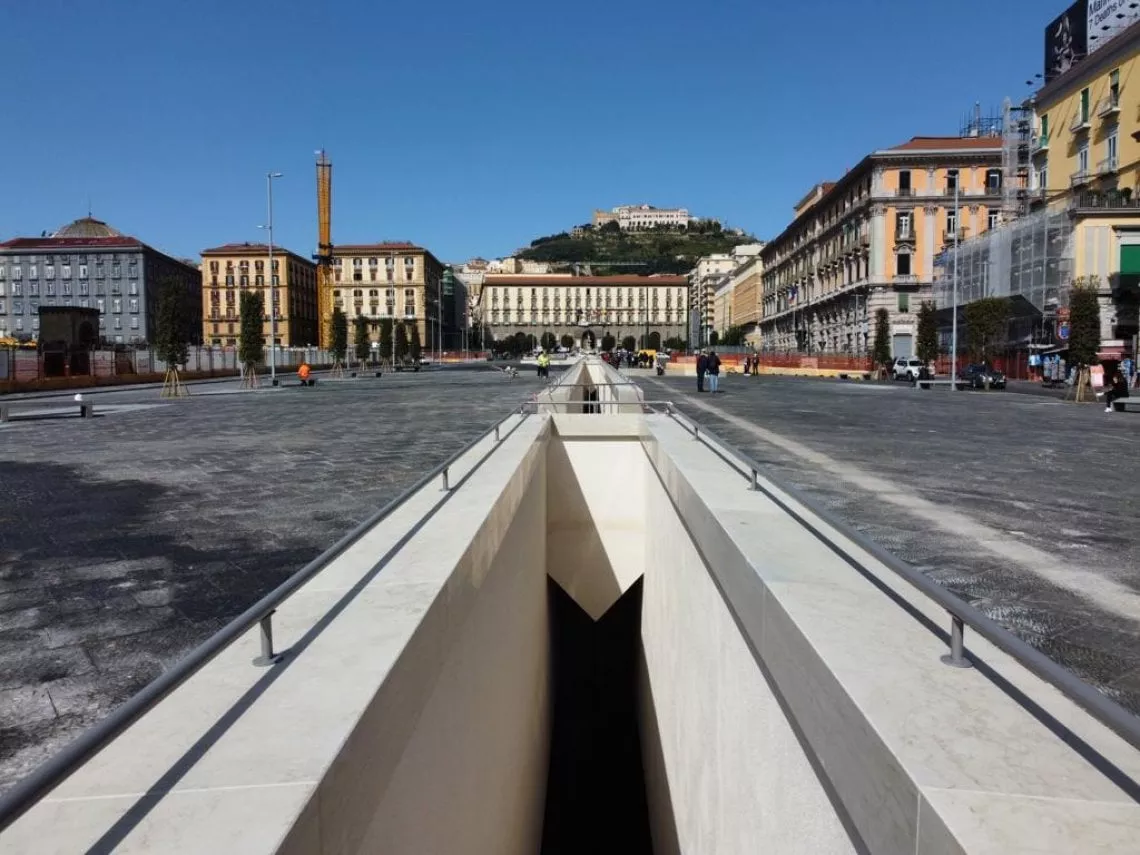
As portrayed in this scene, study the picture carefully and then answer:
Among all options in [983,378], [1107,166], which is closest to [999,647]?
[983,378]

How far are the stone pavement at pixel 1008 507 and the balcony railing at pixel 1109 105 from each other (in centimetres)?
3071

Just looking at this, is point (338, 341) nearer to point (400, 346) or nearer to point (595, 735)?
point (400, 346)

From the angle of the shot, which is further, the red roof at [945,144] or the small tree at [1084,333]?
the red roof at [945,144]

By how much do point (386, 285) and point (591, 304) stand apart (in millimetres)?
40401

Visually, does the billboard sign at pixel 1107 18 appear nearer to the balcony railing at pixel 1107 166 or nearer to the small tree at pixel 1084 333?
the balcony railing at pixel 1107 166

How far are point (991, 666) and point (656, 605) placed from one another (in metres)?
5.40

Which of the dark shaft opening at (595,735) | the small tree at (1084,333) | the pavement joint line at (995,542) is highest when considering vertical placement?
the small tree at (1084,333)

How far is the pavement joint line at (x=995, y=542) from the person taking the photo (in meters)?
4.30

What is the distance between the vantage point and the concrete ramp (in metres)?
1.94

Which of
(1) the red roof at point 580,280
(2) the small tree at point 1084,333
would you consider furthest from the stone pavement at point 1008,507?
(1) the red roof at point 580,280

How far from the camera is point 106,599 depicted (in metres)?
4.42

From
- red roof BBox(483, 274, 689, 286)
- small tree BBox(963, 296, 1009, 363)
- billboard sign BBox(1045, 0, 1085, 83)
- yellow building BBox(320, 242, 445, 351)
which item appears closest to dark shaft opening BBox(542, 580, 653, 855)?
small tree BBox(963, 296, 1009, 363)

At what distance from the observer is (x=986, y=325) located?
38.7m

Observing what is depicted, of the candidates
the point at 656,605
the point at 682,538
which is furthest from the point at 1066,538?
the point at 656,605
